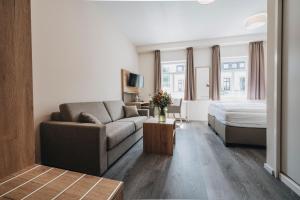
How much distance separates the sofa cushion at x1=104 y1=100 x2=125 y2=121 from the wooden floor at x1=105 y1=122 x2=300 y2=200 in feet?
2.96

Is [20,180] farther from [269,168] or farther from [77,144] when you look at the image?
[269,168]

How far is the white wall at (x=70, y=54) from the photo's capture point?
2117 millimetres

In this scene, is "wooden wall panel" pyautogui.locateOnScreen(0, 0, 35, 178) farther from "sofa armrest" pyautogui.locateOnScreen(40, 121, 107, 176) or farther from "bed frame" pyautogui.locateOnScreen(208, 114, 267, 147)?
"bed frame" pyautogui.locateOnScreen(208, 114, 267, 147)

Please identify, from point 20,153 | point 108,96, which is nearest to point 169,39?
point 108,96

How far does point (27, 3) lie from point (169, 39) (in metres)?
4.90

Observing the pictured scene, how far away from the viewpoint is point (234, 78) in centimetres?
549

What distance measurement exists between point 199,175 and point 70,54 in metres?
2.75

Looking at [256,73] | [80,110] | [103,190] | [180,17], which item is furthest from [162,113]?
[256,73]

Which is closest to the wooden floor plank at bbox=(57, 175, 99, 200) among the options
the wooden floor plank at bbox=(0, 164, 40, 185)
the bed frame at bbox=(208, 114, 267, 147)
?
the wooden floor plank at bbox=(0, 164, 40, 185)

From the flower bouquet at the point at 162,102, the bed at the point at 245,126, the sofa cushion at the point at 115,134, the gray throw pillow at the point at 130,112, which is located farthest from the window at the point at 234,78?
the sofa cushion at the point at 115,134

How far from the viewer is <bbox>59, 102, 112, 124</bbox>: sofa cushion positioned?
2.21 metres

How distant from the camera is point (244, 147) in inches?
111

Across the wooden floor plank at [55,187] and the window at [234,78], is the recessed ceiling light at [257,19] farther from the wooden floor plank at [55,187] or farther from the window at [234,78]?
the wooden floor plank at [55,187]

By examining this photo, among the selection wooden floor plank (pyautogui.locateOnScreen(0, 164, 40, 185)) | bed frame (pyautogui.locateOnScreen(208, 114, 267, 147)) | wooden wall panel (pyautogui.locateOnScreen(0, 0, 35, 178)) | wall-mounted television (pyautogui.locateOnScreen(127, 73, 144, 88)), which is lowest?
bed frame (pyautogui.locateOnScreen(208, 114, 267, 147))
